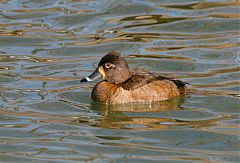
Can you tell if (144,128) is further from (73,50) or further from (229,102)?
(73,50)

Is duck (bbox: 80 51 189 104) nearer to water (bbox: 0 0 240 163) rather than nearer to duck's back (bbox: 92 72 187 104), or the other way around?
duck's back (bbox: 92 72 187 104)

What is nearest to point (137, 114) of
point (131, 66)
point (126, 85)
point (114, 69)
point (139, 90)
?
point (139, 90)

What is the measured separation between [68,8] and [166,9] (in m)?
2.02

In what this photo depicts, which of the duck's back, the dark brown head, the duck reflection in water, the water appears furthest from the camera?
the dark brown head

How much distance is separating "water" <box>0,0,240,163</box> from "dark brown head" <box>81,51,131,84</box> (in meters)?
0.45

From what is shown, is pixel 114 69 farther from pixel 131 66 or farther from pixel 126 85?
pixel 131 66

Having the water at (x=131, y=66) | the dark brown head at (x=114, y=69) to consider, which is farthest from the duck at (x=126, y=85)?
the water at (x=131, y=66)

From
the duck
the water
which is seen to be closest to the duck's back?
the duck

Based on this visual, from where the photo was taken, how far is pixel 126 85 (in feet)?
43.0

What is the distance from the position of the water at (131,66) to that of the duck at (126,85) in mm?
132

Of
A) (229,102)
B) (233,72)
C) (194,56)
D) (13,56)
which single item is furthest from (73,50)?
(229,102)

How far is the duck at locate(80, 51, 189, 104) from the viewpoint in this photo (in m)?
13.0

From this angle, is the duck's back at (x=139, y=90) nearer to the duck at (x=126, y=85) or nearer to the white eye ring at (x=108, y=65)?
the duck at (x=126, y=85)

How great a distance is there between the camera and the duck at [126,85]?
1304cm
